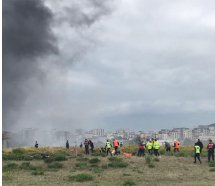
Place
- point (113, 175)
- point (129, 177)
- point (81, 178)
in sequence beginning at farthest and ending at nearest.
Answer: point (113, 175) → point (129, 177) → point (81, 178)

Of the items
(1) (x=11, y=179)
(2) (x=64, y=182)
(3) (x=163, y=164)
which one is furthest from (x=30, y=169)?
(3) (x=163, y=164)

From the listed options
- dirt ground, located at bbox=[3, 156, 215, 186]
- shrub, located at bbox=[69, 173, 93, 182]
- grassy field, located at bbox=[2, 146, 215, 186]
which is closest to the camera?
dirt ground, located at bbox=[3, 156, 215, 186]

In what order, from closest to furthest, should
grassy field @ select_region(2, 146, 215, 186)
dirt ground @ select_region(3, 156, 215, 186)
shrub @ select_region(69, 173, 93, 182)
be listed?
dirt ground @ select_region(3, 156, 215, 186), grassy field @ select_region(2, 146, 215, 186), shrub @ select_region(69, 173, 93, 182)

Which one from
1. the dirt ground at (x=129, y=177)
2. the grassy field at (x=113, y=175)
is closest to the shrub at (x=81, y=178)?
the grassy field at (x=113, y=175)

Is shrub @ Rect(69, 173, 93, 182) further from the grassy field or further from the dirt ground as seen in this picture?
the dirt ground

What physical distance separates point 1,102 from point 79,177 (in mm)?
14794

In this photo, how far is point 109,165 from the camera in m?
29.1

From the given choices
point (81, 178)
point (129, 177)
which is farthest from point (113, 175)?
point (81, 178)

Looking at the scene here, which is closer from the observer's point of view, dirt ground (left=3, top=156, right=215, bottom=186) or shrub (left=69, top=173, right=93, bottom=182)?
dirt ground (left=3, top=156, right=215, bottom=186)

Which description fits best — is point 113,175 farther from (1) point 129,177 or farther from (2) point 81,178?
(2) point 81,178

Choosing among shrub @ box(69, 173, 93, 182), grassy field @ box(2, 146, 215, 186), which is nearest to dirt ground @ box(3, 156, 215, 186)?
grassy field @ box(2, 146, 215, 186)

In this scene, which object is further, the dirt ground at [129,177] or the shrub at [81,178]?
the shrub at [81,178]

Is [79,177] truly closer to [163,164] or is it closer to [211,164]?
[163,164]

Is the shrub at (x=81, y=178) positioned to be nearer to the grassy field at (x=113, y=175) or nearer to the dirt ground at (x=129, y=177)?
the grassy field at (x=113, y=175)
